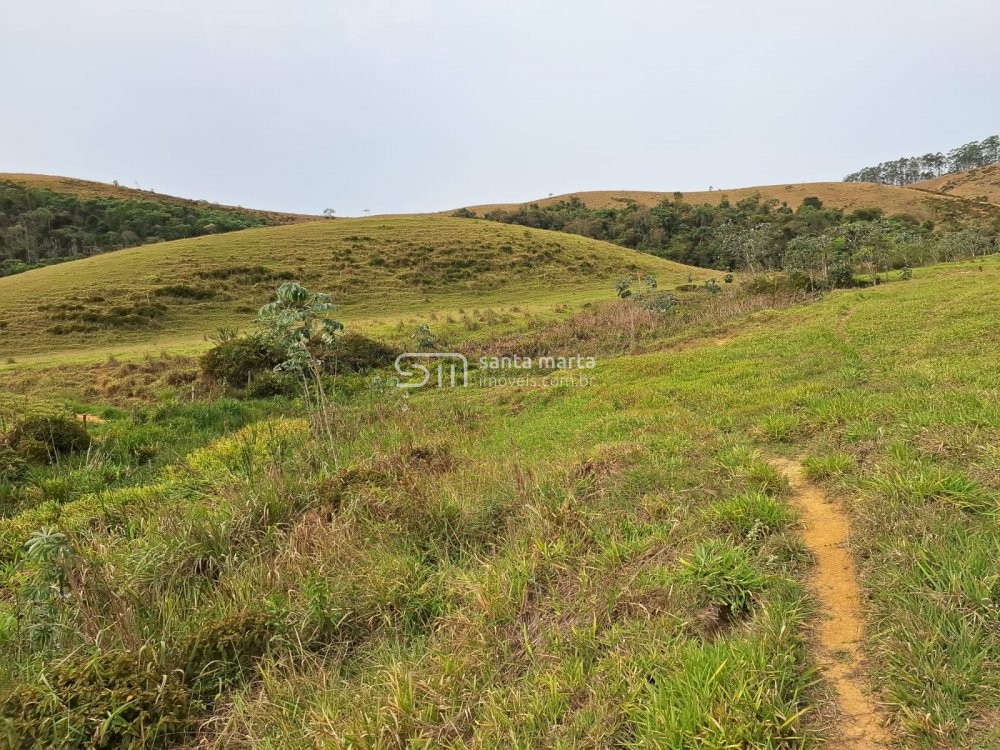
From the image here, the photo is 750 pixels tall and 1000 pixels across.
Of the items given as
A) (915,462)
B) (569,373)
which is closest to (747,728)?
(915,462)

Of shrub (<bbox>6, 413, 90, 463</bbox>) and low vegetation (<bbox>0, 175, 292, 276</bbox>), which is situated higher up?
low vegetation (<bbox>0, 175, 292, 276</bbox>)

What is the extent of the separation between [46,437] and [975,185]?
132132mm

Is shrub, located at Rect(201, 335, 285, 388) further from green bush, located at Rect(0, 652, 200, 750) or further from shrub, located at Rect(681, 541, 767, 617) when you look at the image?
shrub, located at Rect(681, 541, 767, 617)

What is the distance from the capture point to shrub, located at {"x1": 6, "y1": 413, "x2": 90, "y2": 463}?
930 centimetres

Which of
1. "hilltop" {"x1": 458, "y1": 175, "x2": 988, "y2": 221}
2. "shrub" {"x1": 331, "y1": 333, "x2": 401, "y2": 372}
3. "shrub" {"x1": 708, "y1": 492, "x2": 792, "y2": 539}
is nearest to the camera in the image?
"shrub" {"x1": 708, "y1": 492, "x2": 792, "y2": 539}

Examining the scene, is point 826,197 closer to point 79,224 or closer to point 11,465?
point 11,465

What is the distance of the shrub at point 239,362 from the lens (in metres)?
16.0

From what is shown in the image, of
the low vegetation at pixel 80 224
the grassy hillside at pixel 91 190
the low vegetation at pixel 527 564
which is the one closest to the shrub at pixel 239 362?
the low vegetation at pixel 527 564

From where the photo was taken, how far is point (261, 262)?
39438 mm

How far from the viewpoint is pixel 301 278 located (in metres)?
37.9

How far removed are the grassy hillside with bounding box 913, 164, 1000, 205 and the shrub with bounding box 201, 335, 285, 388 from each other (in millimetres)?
104737

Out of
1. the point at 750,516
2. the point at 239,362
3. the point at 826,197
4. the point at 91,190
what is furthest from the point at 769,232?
the point at 91,190

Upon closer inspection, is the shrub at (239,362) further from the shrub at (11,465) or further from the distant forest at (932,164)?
the distant forest at (932,164)

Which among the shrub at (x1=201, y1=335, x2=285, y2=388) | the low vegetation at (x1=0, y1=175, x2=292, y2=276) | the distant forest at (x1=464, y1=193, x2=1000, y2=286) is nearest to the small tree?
the shrub at (x1=201, y1=335, x2=285, y2=388)
